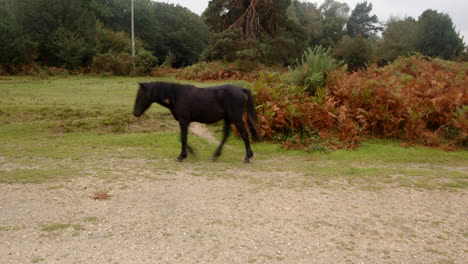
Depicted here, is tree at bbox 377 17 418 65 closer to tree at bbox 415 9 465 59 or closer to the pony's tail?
tree at bbox 415 9 465 59

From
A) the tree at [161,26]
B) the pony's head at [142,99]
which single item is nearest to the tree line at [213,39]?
the tree at [161,26]

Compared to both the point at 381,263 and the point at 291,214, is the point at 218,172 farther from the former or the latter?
the point at 381,263

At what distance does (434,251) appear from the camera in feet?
12.6

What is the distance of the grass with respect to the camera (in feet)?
21.5

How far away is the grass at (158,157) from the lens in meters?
6.54

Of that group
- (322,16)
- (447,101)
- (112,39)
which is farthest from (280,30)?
(322,16)

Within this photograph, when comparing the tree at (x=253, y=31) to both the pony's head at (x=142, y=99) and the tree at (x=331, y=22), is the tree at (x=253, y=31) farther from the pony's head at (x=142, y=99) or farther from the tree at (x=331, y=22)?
the pony's head at (x=142, y=99)

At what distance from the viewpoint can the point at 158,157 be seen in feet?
26.9

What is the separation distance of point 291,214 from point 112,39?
36.7 m

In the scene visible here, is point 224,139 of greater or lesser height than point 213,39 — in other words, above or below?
below

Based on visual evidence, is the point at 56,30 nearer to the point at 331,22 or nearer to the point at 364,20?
the point at 331,22

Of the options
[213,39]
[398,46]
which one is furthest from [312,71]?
[398,46]

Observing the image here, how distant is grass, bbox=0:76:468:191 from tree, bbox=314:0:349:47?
4485 cm

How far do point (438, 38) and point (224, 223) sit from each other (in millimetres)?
45160
